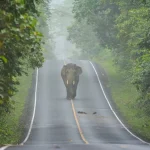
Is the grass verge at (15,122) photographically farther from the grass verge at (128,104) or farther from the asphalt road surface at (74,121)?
the grass verge at (128,104)

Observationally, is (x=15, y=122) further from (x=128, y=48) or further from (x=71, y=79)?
(x=128, y=48)

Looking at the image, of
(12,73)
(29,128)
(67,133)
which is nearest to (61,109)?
(29,128)

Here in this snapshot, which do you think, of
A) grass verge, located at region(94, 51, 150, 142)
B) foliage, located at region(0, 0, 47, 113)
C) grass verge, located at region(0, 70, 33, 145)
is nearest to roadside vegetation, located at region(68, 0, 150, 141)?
grass verge, located at region(94, 51, 150, 142)

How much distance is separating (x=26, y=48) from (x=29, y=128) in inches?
570

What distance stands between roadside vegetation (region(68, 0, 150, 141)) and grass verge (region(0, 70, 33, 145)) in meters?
6.66

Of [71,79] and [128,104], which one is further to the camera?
[71,79]

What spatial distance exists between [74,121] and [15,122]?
351 cm

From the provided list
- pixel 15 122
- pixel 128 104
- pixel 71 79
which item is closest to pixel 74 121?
pixel 15 122

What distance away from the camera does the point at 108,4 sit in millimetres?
48594

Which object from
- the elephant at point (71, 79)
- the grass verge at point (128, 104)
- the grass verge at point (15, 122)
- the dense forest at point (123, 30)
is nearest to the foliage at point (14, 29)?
the grass verge at point (15, 122)

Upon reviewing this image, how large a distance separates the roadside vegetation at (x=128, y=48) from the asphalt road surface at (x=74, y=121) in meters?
1.48

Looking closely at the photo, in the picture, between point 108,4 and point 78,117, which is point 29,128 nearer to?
point 78,117

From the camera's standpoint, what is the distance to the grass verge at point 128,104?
29703mm

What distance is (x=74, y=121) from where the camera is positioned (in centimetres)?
3075
